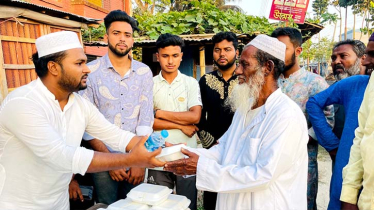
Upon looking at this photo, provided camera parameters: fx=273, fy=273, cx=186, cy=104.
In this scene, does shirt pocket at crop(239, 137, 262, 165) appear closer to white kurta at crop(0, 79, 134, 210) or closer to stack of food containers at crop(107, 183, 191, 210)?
Answer: stack of food containers at crop(107, 183, 191, 210)

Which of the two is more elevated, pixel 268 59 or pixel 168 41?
pixel 168 41

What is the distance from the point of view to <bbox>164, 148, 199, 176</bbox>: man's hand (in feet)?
7.16

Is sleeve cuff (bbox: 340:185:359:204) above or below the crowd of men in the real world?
below

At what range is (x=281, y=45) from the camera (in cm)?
220

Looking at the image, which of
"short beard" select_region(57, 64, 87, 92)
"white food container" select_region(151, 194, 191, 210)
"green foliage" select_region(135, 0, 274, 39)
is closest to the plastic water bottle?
"white food container" select_region(151, 194, 191, 210)

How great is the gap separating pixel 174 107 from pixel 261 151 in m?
1.79

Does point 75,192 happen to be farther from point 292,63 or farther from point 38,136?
point 292,63

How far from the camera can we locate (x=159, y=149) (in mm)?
2168

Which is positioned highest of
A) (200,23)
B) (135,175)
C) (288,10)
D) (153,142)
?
(288,10)

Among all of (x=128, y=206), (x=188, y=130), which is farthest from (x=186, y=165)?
(x=188, y=130)

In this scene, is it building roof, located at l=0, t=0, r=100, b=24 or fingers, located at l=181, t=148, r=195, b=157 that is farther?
building roof, located at l=0, t=0, r=100, b=24

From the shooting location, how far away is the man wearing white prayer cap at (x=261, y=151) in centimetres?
187

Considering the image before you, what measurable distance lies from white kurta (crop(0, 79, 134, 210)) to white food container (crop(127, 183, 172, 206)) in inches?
16.9

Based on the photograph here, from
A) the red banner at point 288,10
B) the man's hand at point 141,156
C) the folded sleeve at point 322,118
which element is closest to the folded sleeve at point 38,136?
the man's hand at point 141,156
